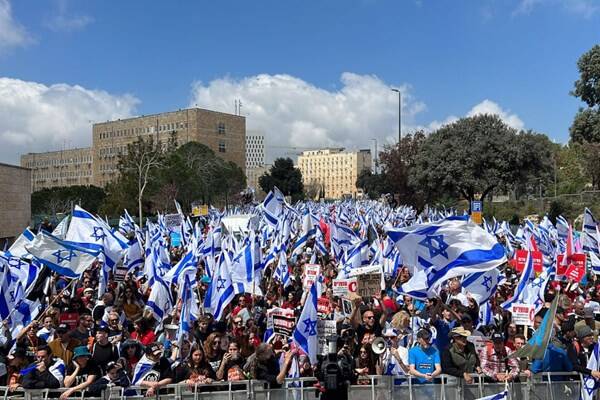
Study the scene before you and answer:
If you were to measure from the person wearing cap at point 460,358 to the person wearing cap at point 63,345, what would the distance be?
14.7 feet

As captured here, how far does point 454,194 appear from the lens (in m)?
43.7

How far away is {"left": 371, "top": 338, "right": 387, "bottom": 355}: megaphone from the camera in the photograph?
23.8 ft

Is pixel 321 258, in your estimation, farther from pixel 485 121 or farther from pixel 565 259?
pixel 485 121

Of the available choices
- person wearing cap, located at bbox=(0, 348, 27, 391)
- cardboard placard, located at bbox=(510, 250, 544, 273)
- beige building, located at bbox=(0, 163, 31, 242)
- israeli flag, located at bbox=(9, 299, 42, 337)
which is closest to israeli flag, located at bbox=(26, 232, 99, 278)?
israeli flag, located at bbox=(9, 299, 42, 337)

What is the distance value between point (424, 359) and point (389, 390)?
0.50 meters

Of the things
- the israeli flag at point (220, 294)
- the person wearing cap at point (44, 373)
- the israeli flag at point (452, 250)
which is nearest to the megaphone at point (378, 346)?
the israeli flag at point (452, 250)

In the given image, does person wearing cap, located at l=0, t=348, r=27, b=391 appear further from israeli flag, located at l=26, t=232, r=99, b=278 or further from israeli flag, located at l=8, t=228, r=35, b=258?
israeli flag, located at l=8, t=228, r=35, b=258

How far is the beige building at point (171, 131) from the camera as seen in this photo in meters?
119

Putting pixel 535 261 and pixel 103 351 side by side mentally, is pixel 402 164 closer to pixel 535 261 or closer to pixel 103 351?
pixel 535 261

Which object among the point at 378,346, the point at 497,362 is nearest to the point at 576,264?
the point at 497,362

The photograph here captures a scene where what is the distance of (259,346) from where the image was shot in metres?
7.22

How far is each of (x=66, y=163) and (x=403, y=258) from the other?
496 ft

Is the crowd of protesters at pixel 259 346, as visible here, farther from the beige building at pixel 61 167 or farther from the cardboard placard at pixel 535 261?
the beige building at pixel 61 167

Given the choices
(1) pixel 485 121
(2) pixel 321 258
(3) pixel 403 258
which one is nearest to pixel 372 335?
(3) pixel 403 258
